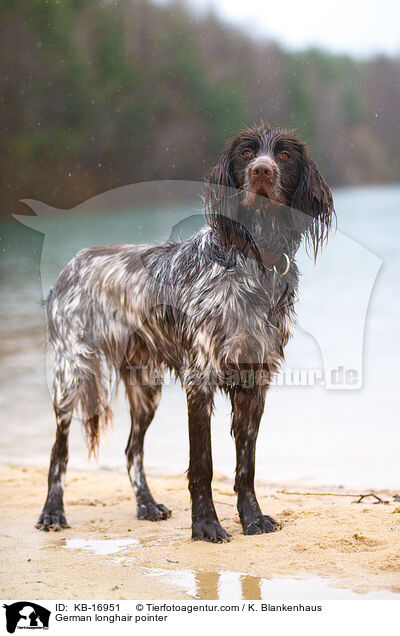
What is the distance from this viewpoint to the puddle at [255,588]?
10.8 ft

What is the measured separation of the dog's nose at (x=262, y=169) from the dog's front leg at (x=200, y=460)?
107 cm

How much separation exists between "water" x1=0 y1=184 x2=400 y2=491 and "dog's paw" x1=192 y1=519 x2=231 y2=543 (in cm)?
60

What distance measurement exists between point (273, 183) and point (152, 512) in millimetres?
1983

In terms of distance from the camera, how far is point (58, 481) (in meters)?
4.67

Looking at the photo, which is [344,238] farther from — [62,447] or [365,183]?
[365,183]

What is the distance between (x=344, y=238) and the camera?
672cm

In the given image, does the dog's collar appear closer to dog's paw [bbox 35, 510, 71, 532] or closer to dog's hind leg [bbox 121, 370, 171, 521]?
dog's hind leg [bbox 121, 370, 171, 521]

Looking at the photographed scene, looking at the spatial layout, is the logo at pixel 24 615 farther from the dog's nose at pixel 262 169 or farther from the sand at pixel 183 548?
the dog's nose at pixel 262 169

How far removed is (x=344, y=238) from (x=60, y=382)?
2.95 meters

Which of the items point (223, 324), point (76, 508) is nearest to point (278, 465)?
point (76, 508)

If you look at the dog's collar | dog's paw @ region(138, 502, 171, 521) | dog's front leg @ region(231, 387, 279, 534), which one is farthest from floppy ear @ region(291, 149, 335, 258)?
dog's paw @ region(138, 502, 171, 521)

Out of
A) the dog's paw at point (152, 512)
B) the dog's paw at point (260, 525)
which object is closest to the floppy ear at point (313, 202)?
the dog's paw at point (260, 525)

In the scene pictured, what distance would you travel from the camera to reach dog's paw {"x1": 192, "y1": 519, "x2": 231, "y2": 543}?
398 centimetres

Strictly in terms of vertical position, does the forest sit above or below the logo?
above
